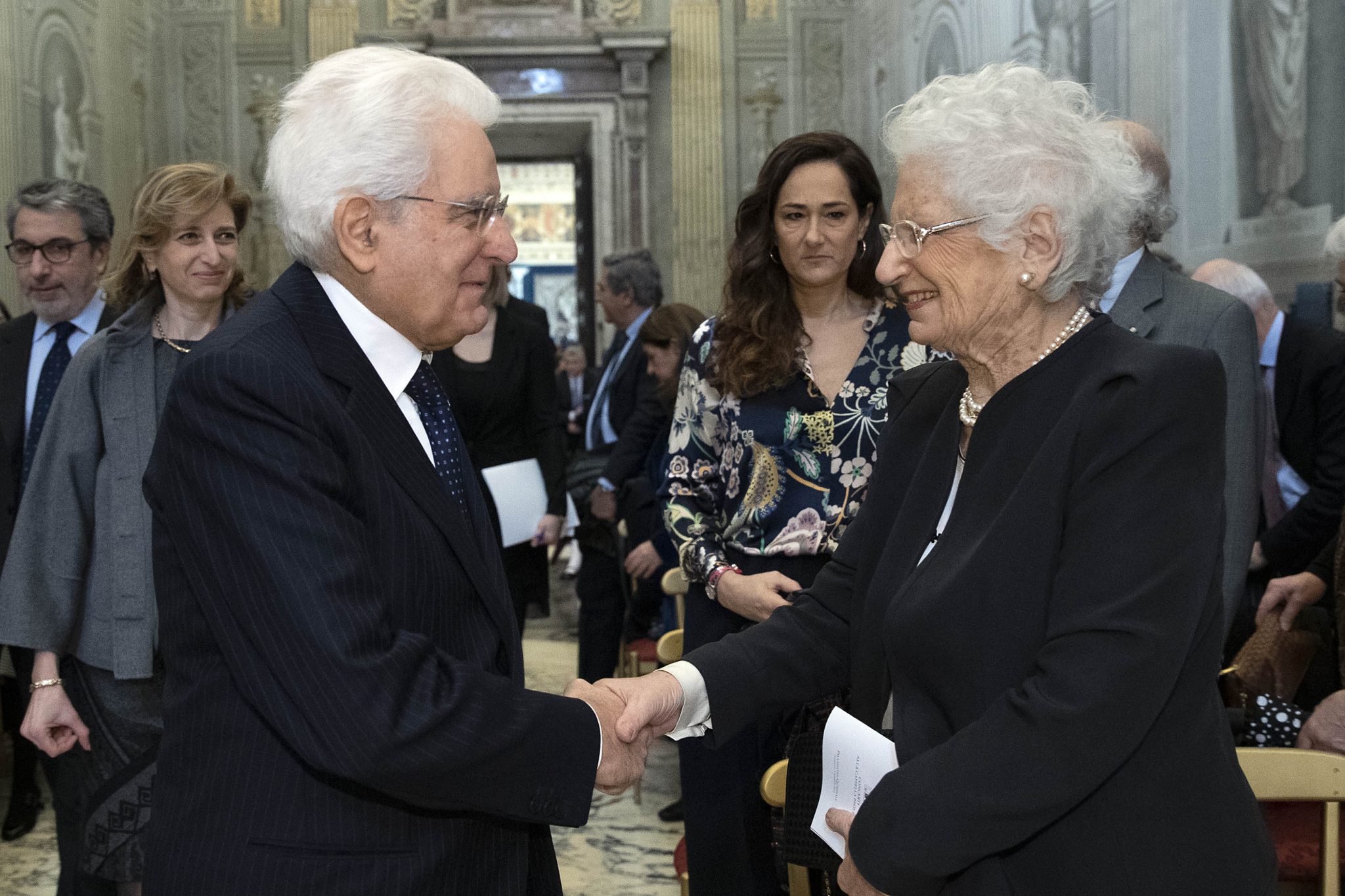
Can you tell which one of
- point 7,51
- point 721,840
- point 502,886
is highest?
point 7,51

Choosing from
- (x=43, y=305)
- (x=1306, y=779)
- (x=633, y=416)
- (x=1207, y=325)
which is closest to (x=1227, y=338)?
(x=1207, y=325)

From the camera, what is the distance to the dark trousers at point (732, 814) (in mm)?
2902

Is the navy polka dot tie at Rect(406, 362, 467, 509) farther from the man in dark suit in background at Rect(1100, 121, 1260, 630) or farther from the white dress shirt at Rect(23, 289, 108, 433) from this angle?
the white dress shirt at Rect(23, 289, 108, 433)

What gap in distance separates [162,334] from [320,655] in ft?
5.58

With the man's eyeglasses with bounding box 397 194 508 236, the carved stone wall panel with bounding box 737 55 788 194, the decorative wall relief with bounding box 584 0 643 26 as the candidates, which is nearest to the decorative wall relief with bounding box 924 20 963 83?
the carved stone wall panel with bounding box 737 55 788 194

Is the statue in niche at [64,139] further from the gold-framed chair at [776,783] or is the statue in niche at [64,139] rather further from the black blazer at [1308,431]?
the gold-framed chair at [776,783]

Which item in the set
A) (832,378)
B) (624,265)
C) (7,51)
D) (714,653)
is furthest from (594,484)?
(7,51)

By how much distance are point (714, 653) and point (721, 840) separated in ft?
3.04

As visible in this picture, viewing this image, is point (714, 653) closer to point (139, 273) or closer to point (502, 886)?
point (502, 886)

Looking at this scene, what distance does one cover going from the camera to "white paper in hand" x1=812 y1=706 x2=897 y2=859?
179cm

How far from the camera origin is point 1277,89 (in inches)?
213

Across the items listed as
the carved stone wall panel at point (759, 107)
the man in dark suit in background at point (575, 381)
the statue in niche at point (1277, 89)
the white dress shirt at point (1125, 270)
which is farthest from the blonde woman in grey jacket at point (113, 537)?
the carved stone wall panel at point (759, 107)

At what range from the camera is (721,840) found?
2914 mm

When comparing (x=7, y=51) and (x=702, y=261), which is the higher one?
(x=7, y=51)
